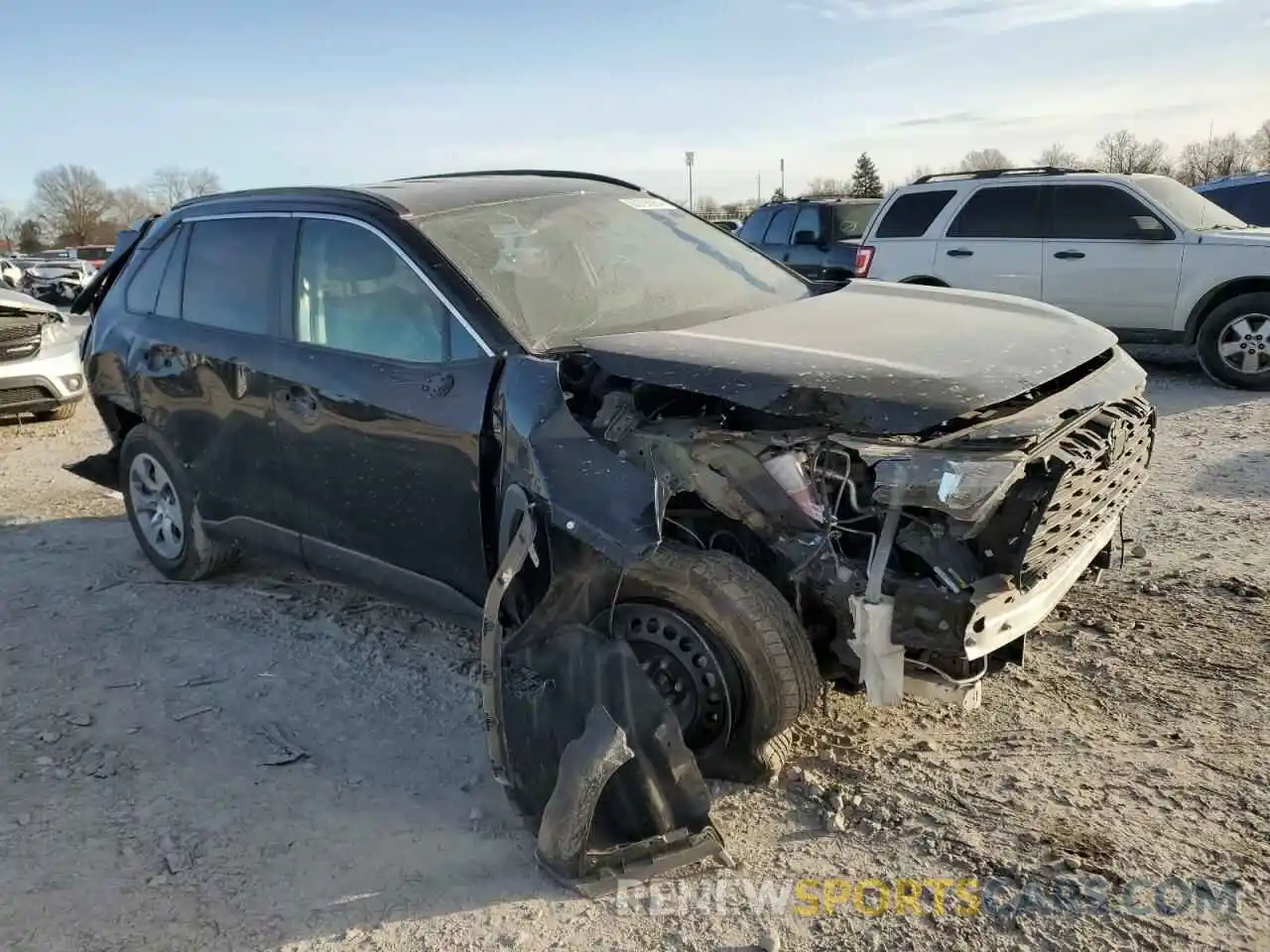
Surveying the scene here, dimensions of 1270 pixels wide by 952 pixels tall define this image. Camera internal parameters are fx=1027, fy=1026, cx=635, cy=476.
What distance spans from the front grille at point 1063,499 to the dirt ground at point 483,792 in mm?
706

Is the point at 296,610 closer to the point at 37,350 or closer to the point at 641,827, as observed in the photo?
the point at 641,827

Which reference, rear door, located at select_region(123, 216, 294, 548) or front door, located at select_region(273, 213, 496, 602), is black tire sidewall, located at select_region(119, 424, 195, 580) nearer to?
rear door, located at select_region(123, 216, 294, 548)

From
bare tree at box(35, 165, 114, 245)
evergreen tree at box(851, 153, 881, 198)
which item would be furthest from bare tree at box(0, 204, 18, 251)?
evergreen tree at box(851, 153, 881, 198)

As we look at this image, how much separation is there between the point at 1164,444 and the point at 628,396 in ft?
17.1

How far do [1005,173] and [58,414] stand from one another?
31.2ft

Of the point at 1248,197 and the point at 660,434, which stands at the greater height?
the point at 1248,197

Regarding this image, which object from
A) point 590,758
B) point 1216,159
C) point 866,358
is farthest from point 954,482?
point 1216,159

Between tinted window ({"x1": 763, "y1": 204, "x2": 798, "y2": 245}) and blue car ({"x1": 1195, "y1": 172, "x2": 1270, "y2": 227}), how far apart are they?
473 cm

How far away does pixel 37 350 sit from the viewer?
9.20 meters

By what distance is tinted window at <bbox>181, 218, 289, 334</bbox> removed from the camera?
4.36 m

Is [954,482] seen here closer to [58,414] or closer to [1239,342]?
[1239,342]

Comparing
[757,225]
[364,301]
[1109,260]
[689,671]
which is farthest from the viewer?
[757,225]

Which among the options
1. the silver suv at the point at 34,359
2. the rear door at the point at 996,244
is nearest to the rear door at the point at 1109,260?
the rear door at the point at 996,244

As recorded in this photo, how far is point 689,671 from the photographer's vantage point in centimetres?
323
